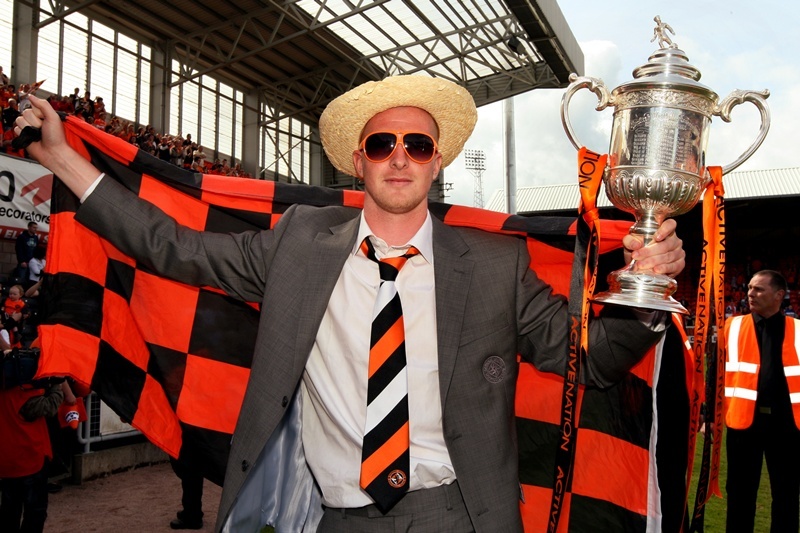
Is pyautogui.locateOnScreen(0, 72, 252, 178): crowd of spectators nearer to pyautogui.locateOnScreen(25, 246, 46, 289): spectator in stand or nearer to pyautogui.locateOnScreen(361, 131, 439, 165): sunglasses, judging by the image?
pyautogui.locateOnScreen(25, 246, 46, 289): spectator in stand

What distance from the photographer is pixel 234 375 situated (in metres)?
2.55

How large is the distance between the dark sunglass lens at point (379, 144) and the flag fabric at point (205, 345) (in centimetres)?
45

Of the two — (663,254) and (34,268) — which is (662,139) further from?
(34,268)

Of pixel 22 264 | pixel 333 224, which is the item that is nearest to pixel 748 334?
pixel 333 224

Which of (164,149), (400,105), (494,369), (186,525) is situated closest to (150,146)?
(164,149)

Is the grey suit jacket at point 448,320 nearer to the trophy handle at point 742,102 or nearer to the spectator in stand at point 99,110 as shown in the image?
the trophy handle at point 742,102

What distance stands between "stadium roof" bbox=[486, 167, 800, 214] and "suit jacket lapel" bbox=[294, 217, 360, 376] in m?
20.6

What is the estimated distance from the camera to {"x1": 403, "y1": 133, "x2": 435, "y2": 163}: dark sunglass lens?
6.93 ft

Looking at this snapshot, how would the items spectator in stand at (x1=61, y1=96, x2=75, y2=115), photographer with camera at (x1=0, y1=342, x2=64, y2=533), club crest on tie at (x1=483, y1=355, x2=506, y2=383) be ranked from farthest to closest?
spectator in stand at (x1=61, y1=96, x2=75, y2=115) → photographer with camera at (x1=0, y1=342, x2=64, y2=533) → club crest on tie at (x1=483, y1=355, x2=506, y2=383)

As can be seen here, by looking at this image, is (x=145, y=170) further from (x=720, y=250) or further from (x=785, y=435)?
(x=785, y=435)

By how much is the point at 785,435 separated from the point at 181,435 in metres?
4.09

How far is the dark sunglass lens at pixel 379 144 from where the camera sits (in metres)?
2.11

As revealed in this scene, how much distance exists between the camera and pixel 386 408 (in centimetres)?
190

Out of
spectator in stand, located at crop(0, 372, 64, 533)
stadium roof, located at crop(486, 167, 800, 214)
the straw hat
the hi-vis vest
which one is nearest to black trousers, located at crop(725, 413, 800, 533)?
the hi-vis vest
